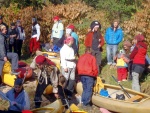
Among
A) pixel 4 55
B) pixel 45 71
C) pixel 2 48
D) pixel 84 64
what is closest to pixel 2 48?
pixel 2 48

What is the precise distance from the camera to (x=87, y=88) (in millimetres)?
10461

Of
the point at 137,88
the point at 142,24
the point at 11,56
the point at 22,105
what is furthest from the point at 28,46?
the point at 22,105

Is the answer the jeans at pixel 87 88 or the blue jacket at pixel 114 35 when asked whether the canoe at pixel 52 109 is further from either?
the blue jacket at pixel 114 35

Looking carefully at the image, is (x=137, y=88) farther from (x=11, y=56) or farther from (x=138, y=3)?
(x=138, y=3)

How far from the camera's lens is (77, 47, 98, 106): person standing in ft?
33.1

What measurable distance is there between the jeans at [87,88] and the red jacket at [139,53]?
1.84 meters

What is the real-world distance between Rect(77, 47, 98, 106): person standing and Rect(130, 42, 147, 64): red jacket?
1.66 metres

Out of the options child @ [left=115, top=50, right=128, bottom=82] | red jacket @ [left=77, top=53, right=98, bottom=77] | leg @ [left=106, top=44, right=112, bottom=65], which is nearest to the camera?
red jacket @ [left=77, top=53, right=98, bottom=77]

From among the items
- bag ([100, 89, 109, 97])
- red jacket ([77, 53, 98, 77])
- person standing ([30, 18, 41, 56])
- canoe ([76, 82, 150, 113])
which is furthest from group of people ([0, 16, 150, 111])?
person standing ([30, 18, 41, 56])

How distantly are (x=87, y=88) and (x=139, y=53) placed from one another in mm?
2137

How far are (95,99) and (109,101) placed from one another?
0.49 m

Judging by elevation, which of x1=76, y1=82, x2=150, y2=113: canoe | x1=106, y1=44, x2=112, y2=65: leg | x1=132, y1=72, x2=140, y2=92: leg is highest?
x1=106, y1=44, x2=112, y2=65: leg

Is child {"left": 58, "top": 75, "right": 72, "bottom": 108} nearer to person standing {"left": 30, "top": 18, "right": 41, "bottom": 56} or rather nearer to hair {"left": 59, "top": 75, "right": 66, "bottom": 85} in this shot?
hair {"left": 59, "top": 75, "right": 66, "bottom": 85}

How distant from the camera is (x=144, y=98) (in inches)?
416
